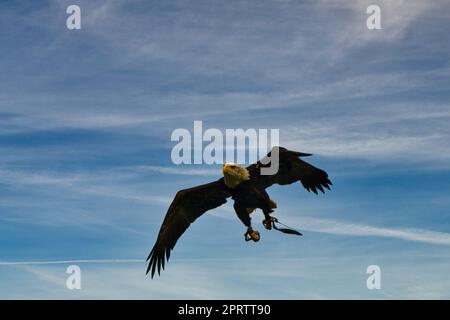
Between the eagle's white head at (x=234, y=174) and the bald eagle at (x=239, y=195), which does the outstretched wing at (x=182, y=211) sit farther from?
the eagle's white head at (x=234, y=174)

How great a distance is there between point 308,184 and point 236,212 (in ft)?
11.8

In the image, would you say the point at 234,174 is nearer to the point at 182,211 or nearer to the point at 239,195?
the point at 239,195

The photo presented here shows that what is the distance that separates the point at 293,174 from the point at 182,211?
3737 mm

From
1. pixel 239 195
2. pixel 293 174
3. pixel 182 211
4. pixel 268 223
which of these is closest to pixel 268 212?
pixel 268 223

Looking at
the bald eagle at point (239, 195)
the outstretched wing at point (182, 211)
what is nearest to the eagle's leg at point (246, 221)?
the bald eagle at point (239, 195)

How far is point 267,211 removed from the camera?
15.9m

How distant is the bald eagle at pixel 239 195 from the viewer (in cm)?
1596

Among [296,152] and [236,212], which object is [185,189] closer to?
[236,212]

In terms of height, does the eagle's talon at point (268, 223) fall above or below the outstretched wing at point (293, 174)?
below

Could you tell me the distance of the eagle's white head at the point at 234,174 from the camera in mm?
15828

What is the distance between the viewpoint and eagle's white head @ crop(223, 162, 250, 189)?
15828mm

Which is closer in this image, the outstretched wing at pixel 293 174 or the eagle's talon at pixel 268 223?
the eagle's talon at pixel 268 223

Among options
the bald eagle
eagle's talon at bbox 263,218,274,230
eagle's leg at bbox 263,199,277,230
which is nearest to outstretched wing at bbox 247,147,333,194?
the bald eagle

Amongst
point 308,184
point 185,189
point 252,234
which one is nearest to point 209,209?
point 185,189
